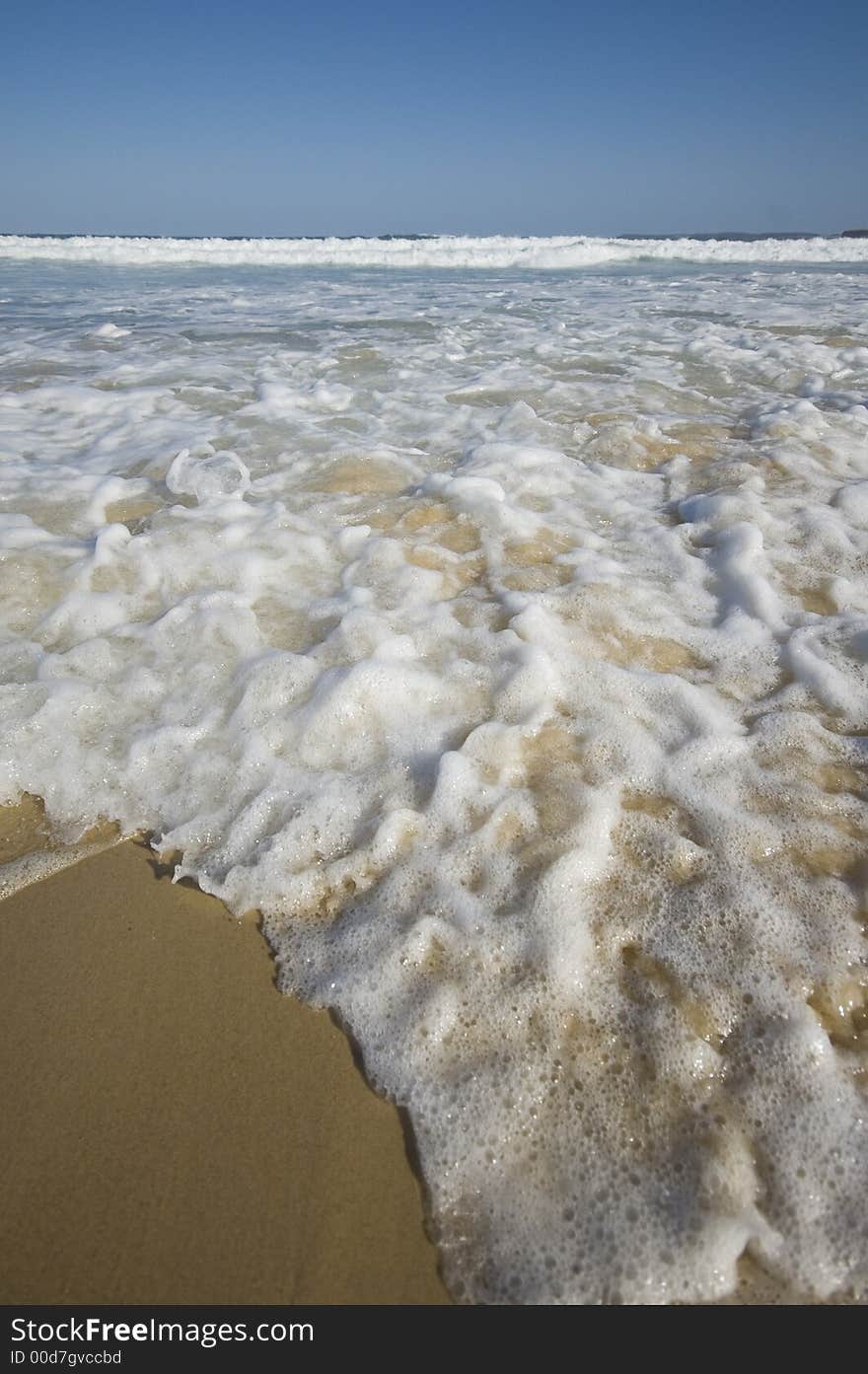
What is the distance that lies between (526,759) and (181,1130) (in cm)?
113

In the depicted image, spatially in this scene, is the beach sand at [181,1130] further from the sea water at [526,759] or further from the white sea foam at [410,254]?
the white sea foam at [410,254]

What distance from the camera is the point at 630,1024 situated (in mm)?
1419

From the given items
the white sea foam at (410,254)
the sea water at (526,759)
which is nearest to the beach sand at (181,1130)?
the sea water at (526,759)

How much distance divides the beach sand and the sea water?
3.0 inches

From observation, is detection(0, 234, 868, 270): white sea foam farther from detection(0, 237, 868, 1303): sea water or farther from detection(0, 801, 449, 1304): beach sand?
detection(0, 801, 449, 1304): beach sand

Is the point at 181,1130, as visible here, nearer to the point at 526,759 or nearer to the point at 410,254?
the point at 526,759

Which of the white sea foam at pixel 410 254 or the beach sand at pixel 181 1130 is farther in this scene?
the white sea foam at pixel 410 254

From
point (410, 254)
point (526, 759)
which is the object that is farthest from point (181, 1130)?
point (410, 254)

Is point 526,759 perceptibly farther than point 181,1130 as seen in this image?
Yes

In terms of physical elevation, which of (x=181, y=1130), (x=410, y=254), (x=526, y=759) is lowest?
(x=181, y=1130)

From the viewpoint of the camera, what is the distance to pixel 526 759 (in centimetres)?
199

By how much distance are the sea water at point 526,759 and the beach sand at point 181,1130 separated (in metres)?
0.08

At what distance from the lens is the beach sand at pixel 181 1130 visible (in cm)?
115

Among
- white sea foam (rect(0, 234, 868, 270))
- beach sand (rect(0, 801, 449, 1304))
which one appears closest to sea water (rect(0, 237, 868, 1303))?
beach sand (rect(0, 801, 449, 1304))
